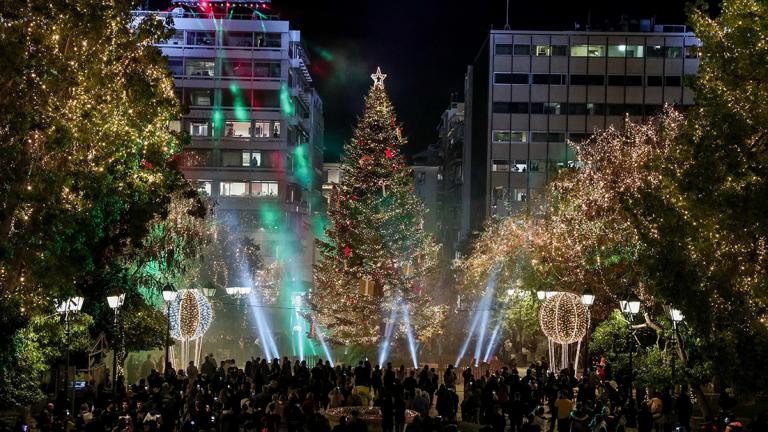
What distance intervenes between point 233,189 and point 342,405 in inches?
1825

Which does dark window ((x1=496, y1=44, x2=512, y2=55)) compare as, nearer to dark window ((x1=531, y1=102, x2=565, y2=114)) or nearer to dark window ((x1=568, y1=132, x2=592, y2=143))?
dark window ((x1=531, y1=102, x2=565, y2=114))

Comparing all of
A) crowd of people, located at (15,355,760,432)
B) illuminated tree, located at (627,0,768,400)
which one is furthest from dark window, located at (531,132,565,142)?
illuminated tree, located at (627,0,768,400)

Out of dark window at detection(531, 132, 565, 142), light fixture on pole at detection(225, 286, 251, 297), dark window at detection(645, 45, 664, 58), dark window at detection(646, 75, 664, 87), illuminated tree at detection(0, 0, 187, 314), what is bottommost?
light fixture on pole at detection(225, 286, 251, 297)

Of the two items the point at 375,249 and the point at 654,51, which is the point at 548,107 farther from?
the point at 375,249

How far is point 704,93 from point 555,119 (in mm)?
50004

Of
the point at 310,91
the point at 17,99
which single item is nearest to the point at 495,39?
the point at 310,91

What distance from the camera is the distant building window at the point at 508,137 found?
70.2 m

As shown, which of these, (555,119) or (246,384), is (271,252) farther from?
(246,384)

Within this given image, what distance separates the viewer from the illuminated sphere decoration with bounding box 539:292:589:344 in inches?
1156

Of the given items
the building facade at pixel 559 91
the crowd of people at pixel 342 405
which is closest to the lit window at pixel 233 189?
the building facade at pixel 559 91

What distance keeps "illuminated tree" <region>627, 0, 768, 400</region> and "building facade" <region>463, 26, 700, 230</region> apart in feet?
155

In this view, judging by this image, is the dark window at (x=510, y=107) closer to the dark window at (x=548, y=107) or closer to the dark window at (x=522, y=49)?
the dark window at (x=548, y=107)

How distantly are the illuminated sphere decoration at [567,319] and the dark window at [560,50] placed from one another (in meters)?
41.5

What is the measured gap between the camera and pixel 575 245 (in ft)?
116
